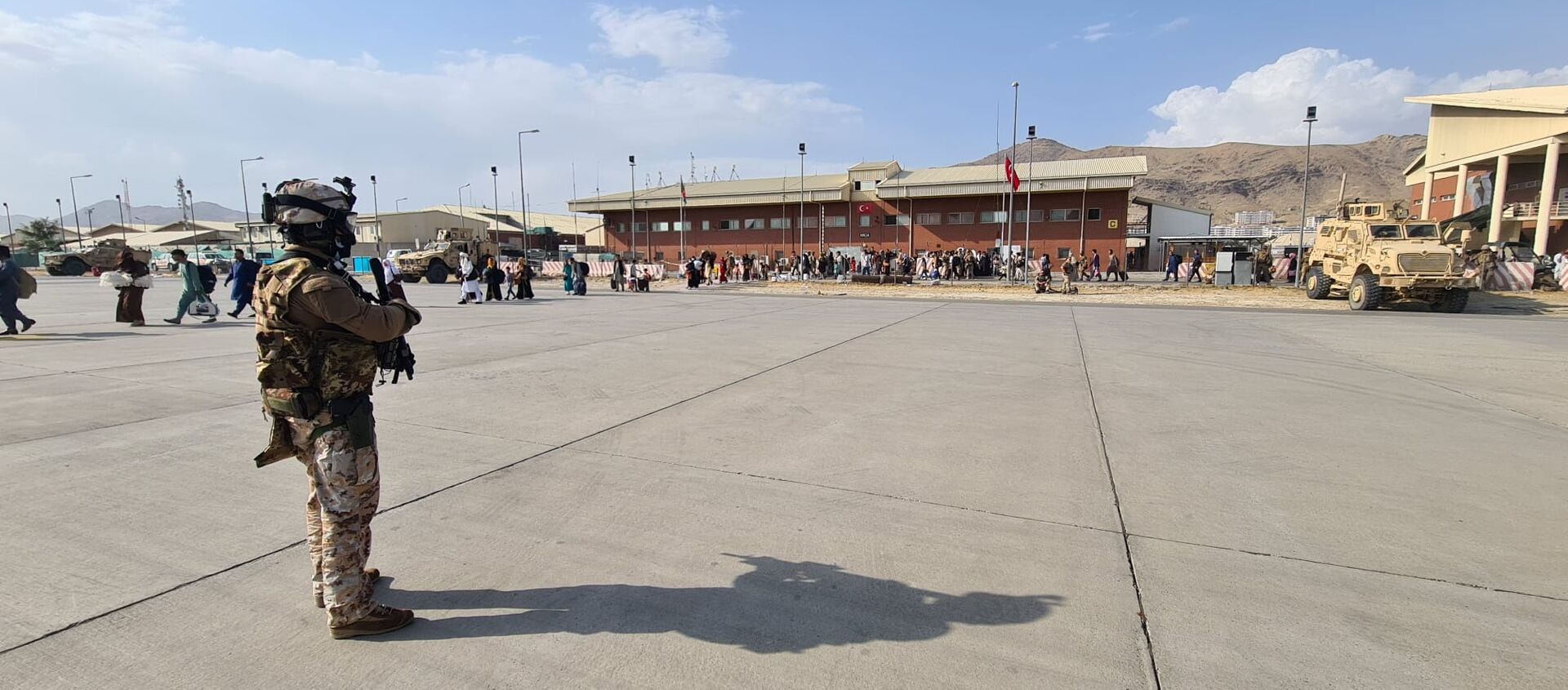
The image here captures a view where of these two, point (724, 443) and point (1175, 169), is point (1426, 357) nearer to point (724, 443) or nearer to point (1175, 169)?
point (724, 443)

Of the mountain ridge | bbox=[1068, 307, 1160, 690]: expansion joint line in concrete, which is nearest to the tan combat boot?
bbox=[1068, 307, 1160, 690]: expansion joint line in concrete

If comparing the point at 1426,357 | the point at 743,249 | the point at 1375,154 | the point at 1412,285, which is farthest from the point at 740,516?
the point at 1375,154

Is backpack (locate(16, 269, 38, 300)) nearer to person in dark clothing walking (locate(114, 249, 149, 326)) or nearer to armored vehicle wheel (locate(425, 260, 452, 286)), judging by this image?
person in dark clothing walking (locate(114, 249, 149, 326))

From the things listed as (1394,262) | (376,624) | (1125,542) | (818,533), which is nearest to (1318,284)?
(1394,262)

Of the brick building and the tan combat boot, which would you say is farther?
the brick building

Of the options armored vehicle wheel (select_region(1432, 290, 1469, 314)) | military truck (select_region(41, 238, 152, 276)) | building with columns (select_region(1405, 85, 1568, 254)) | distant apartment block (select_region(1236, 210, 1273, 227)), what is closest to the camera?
armored vehicle wheel (select_region(1432, 290, 1469, 314))

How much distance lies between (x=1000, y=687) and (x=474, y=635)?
209 cm

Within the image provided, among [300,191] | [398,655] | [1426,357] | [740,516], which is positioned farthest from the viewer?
[1426,357]

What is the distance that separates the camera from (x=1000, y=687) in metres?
2.52

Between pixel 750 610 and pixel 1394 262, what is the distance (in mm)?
22691

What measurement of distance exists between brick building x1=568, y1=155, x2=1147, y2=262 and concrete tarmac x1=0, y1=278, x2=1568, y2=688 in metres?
37.1

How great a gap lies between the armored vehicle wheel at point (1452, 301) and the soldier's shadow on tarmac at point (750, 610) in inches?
902

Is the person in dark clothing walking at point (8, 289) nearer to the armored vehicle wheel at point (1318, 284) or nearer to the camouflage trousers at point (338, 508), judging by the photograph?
the camouflage trousers at point (338, 508)

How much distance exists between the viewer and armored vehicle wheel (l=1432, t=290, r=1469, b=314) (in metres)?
18.5
